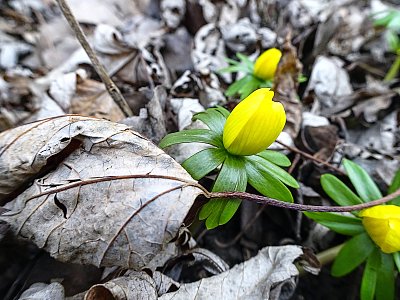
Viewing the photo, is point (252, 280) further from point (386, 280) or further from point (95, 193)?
point (95, 193)

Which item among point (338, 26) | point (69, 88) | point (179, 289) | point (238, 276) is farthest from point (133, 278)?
point (338, 26)

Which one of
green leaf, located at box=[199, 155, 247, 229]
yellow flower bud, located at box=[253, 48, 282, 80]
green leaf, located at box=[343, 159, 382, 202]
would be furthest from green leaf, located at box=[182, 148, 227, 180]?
yellow flower bud, located at box=[253, 48, 282, 80]

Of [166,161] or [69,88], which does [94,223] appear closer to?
[166,161]

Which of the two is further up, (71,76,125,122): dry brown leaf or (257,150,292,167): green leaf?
(71,76,125,122): dry brown leaf

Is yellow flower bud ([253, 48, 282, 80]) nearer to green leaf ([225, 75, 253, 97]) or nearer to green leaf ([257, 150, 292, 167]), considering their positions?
green leaf ([225, 75, 253, 97])

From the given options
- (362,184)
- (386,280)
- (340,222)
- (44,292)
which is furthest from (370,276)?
(44,292)

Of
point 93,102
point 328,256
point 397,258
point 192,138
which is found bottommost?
point 328,256
